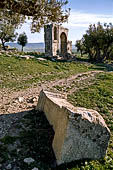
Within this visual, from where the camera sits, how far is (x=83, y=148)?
5.27 meters

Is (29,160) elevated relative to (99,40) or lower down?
lower down

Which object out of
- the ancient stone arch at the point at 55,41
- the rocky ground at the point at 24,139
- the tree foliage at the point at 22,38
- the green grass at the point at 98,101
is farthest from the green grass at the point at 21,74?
the tree foliage at the point at 22,38

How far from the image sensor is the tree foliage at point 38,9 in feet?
27.0

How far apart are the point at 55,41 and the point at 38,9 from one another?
32228mm

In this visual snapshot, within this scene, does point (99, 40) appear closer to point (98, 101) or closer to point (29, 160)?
point (98, 101)

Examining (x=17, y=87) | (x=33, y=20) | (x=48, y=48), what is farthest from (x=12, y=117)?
(x=48, y=48)

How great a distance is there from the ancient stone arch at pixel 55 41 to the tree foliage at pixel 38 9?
2701 centimetres

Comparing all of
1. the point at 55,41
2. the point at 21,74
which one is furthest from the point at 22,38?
the point at 21,74

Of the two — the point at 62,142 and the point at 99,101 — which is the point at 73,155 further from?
the point at 99,101

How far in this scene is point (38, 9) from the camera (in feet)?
28.9

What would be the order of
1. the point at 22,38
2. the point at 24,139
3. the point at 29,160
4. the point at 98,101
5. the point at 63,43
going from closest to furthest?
the point at 29,160 → the point at 24,139 → the point at 98,101 → the point at 63,43 → the point at 22,38

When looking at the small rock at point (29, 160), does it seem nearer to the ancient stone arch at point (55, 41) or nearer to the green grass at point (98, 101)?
the green grass at point (98, 101)

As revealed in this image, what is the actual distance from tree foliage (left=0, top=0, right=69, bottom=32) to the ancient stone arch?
2701 centimetres

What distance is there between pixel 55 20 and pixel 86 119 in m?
6.77
